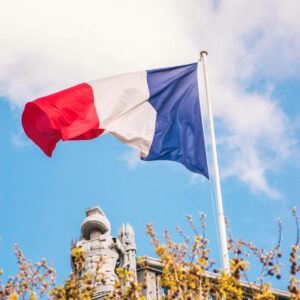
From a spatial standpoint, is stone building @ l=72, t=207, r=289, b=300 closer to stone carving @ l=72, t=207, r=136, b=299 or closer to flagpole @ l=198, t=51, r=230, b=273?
stone carving @ l=72, t=207, r=136, b=299

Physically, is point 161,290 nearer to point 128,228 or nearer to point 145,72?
point 128,228

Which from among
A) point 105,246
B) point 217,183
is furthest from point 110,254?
point 217,183

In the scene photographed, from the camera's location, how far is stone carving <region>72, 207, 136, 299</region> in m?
23.5

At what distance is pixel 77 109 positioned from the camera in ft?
82.4

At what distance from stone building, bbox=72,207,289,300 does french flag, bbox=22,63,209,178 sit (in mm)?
2502

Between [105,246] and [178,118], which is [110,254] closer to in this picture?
[105,246]

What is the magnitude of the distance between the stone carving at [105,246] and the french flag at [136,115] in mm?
2478

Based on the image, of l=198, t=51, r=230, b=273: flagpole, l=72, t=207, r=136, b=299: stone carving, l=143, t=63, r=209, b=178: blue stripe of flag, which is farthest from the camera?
l=143, t=63, r=209, b=178: blue stripe of flag

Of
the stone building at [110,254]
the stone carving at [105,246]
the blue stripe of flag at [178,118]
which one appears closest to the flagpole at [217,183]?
the blue stripe of flag at [178,118]

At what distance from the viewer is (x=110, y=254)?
24219 mm

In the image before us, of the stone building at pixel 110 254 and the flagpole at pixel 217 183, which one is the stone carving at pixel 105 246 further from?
the flagpole at pixel 217 183

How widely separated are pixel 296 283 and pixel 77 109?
10.6m

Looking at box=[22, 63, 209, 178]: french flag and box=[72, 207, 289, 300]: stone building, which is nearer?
box=[72, 207, 289, 300]: stone building

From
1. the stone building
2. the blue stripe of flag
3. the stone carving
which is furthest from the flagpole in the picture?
the stone carving
